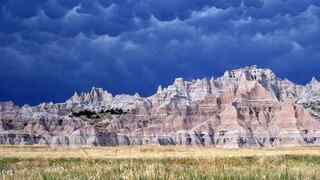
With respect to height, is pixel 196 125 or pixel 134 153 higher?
pixel 196 125

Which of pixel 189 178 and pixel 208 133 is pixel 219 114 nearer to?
pixel 208 133

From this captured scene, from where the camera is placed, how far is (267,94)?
182875 millimetres

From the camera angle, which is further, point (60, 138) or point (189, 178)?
point (60, 138)

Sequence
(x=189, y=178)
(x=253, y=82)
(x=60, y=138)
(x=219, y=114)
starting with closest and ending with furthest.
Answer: (x=189, y=178), (x=60, y=138), (x=219, y=114), (x=253, y=82)

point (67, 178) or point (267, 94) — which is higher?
point (267, 94)

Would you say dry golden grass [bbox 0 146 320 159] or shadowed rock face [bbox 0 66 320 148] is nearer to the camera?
dry golden grass [bbox 0 146 320 159]

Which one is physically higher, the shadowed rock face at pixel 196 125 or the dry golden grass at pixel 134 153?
the shadowed rock face at pixel 196 125

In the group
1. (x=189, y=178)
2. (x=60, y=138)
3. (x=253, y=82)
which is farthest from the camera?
(x=253, y=82)

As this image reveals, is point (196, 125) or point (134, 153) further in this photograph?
point (196, 125)

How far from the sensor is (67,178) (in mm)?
24625

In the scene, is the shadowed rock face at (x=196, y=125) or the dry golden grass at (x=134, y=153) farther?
the shadowed rock face at (x=196, y=125)

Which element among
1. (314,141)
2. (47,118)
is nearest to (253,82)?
(314,141)

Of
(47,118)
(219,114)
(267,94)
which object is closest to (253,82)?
(267,94)

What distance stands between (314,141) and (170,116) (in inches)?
1612
